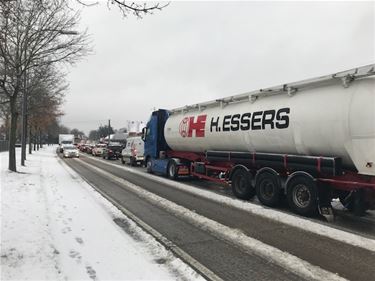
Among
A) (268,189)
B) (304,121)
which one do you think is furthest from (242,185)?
(304,121)

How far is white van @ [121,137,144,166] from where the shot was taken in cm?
3013

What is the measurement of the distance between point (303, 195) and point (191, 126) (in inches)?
276

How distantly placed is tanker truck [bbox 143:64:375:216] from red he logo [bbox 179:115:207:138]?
0.09 m

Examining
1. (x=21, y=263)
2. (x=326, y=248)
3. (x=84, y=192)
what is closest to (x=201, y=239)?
(x=326, y=248)

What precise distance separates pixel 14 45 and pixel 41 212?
11680 millimetres

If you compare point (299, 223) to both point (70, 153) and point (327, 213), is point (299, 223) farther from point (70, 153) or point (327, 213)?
point (70, 153)

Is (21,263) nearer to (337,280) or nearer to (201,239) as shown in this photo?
(201,239)

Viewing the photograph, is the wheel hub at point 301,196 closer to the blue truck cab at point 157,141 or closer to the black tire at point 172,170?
the black tire at point 172,170

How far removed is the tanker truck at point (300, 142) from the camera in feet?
28.6

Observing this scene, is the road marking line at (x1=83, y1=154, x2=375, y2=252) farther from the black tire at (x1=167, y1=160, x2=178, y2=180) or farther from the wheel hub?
the black tire at (x1=167, y1=160, x2=178, y2=180)

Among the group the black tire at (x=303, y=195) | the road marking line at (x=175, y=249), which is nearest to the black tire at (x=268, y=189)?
the black tire at (x=303, y=195)

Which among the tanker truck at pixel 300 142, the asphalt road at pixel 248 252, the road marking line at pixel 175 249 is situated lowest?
the asphalt road at pixel 248 252

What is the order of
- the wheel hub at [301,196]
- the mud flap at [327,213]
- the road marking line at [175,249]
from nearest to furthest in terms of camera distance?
the road marking line at [175,249]
the mud flap at [327,213]
the wheel hub at [301,196]

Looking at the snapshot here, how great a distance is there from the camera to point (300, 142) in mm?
10211
